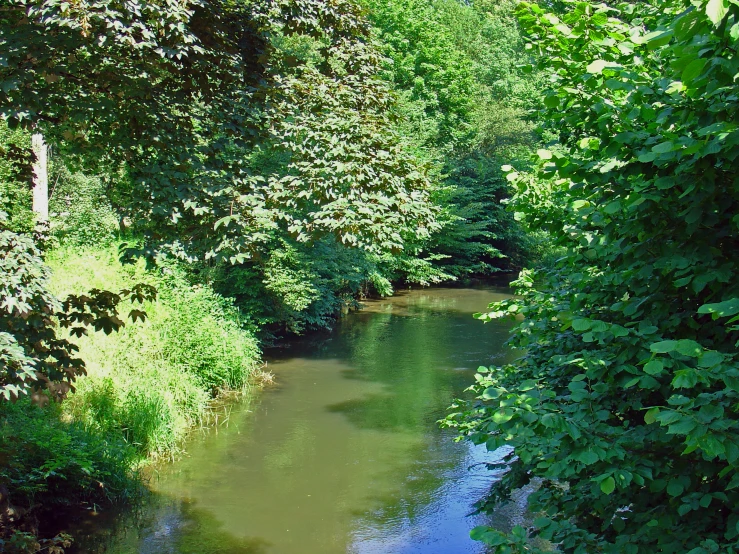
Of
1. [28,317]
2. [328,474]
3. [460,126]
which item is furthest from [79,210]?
[460,126]

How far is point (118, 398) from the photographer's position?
28.1ft

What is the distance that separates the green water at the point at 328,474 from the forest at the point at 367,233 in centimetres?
54

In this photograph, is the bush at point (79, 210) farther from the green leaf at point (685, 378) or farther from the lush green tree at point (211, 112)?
the green leaf at point (685, 378)

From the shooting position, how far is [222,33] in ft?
18.6

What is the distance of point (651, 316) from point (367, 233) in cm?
345

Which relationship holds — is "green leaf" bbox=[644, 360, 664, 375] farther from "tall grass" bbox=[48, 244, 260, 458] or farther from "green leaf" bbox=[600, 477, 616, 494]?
"tall grass" bbox=[48, 244, 260, 458]

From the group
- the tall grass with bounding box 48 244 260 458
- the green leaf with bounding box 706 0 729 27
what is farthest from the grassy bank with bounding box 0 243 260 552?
the green leaf with bounding box 706 0 729 27

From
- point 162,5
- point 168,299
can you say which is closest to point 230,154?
point 162,5

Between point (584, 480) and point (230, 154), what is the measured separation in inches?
165

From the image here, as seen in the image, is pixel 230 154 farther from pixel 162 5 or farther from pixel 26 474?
pixel 26 474

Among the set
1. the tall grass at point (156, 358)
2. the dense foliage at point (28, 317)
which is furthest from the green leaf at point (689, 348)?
the tall grass at point (156, 358)

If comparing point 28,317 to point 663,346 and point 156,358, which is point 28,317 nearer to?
point 663,346

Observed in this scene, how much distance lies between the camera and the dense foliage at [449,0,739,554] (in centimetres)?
224

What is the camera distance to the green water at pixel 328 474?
22.6 feet
